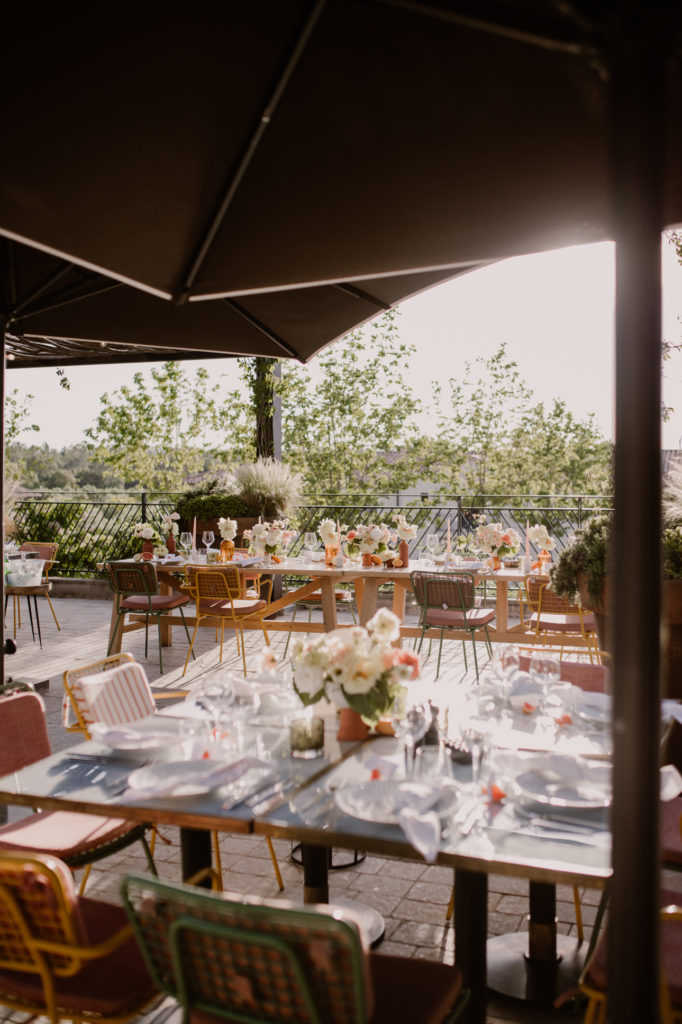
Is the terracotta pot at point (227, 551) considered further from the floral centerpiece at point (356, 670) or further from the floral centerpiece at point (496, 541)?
the floral centerpiece at point (356, 670)

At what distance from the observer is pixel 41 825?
279cm

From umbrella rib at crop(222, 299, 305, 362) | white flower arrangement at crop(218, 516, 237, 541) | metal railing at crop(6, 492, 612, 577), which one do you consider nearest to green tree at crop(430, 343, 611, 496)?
metal railing at crop(6, 492, 612, 577)

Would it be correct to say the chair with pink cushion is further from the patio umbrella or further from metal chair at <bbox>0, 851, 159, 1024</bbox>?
the patio umbrella

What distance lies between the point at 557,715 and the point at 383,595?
784 cm

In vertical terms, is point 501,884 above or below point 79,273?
below

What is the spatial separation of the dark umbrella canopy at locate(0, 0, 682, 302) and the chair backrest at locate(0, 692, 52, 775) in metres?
1.52

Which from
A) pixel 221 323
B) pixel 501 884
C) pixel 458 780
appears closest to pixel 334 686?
pixel 458 780

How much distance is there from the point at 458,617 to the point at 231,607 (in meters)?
1.90

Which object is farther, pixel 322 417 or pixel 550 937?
pixel 322 417

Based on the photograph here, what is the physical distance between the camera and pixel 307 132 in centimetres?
248

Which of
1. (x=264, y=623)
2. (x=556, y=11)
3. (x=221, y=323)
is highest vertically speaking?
(x=221, y=323)

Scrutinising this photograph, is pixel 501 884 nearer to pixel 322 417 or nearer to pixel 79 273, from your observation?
pixel 79 273

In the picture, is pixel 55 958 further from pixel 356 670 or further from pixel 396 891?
pixel 396 891

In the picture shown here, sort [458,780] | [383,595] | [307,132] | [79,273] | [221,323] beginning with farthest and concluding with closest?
[383,595] < [221,323] < [79,273] < [307,132] < [458,780]
